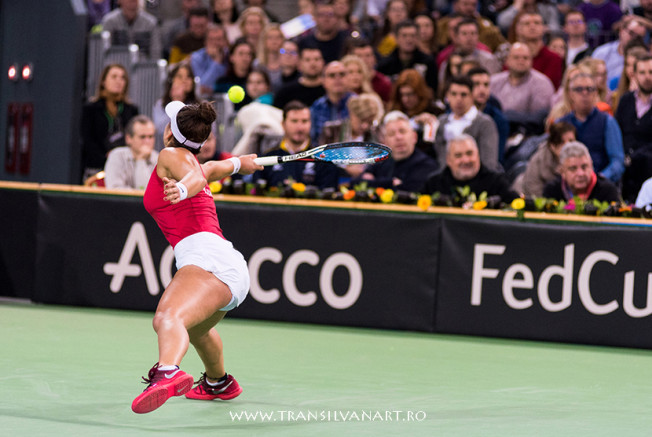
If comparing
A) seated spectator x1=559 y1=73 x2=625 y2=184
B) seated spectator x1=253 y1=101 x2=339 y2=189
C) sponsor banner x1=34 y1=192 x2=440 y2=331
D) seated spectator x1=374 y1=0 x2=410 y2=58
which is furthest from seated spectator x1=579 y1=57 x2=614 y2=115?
seated spectator x1=374 y1=0 x2=410 y2=58

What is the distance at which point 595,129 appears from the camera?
1086cm

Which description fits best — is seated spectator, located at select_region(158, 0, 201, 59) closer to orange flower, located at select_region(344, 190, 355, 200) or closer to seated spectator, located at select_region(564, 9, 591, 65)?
seated spectator, located at select_region(564, 9, 591, 65)

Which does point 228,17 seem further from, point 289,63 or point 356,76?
point 356,76

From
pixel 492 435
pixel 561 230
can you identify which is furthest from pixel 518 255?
pixel 492 435

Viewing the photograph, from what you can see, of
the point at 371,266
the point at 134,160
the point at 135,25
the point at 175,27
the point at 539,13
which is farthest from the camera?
the point at 175,27

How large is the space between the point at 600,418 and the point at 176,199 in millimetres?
2683

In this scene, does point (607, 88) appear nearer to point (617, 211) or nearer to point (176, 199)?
point (617, 211)

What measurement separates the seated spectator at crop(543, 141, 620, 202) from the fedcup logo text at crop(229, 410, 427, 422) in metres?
4.27

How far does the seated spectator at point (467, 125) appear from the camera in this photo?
436 inches

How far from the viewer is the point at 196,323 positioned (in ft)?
19.1

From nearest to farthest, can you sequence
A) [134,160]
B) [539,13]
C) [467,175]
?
1. [467,175]
2. [134,160]
3. [539,13]

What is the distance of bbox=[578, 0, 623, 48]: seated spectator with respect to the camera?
45.9 feet

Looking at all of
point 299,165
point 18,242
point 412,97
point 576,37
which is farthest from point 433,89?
point 18,242

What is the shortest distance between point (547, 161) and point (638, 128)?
111 cm
